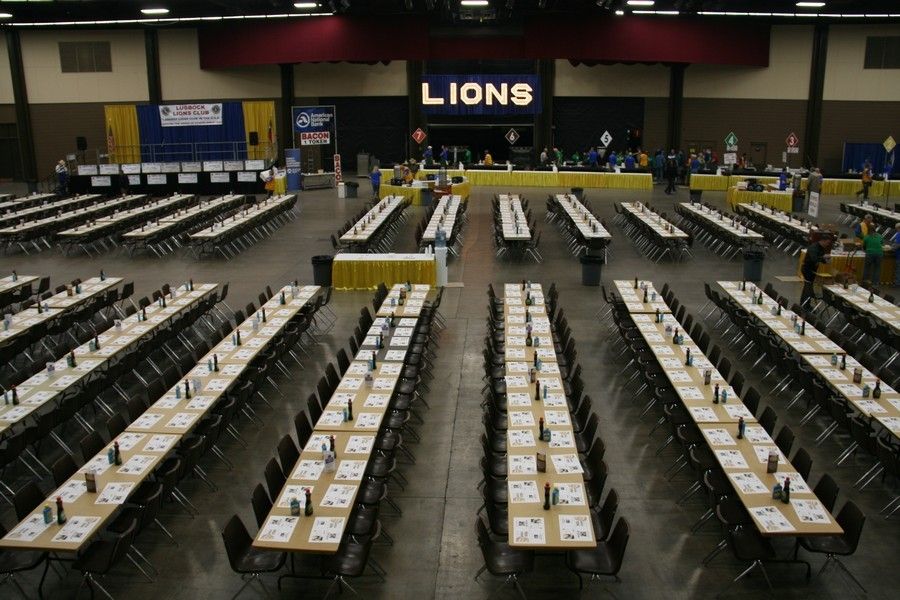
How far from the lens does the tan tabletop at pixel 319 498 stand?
7125mm

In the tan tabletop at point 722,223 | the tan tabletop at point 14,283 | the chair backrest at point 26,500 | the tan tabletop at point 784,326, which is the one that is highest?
the tan tabletop at point 722,223

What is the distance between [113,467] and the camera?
8508mm

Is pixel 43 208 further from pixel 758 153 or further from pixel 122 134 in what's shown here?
pixel 758 153

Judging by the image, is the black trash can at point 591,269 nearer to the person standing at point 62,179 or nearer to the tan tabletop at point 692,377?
the tan tabletop at point 692,377

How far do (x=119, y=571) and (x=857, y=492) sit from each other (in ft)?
28.0

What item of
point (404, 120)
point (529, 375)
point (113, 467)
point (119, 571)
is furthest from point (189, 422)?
point (404, 120)

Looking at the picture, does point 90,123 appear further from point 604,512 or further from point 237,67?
point 604,512

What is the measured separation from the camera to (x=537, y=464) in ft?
27.5

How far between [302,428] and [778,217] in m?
20.0

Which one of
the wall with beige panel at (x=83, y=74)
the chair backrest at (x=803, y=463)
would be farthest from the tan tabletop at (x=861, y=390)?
the wall with beige panel at (x=83, y=74)

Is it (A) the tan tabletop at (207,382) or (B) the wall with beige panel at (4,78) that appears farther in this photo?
(B) the wall with beige panel at (4,78)

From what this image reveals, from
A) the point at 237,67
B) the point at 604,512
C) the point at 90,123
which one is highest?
the point at 237,67

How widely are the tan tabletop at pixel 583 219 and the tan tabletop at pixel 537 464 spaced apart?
9608 millimetres

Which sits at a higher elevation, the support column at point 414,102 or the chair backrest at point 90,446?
the support column at point 414,102
